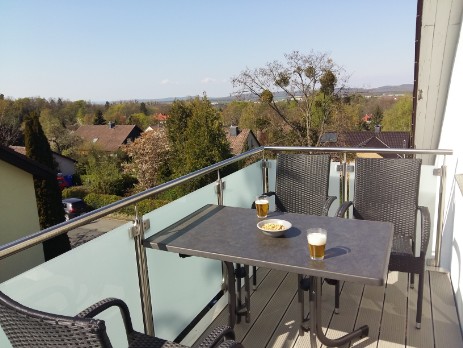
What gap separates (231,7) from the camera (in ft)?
98.1

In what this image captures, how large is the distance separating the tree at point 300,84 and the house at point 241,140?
8.67 m

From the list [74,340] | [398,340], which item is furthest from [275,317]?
[74,340]

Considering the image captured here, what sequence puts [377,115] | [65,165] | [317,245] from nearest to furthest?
[317,245] < [65,165] < [377,115]

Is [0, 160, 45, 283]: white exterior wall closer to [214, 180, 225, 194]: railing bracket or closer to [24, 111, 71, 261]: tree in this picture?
[24, 111, 71, 261]: tree

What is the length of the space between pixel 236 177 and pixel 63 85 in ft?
213

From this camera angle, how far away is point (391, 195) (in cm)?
290

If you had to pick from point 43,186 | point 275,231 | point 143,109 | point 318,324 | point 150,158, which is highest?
point 275,231

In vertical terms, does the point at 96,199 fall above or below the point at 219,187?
A: below

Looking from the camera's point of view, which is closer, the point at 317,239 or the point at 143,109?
the point at 317,239

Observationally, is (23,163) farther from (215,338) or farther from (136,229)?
(215,338)

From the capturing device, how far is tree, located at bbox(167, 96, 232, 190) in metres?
24.0

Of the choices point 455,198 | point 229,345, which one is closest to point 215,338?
point 229,345

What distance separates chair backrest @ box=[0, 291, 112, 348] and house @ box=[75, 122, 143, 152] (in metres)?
41.2

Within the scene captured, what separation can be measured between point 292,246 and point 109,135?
1736 inches
